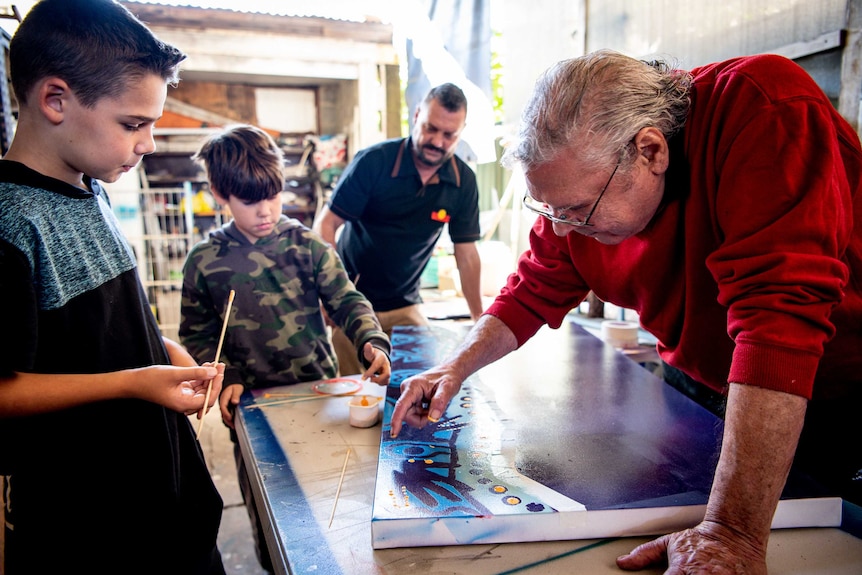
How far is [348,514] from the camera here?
3.20 feet

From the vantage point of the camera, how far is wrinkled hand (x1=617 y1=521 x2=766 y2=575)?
2.44 feet

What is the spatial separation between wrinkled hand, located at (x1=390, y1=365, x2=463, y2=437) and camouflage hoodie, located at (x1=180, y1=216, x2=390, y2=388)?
442 mm

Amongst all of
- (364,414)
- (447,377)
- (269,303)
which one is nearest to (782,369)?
(447,377)

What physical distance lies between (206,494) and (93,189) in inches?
26.6

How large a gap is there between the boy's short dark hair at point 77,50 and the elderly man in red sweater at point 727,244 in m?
0.72

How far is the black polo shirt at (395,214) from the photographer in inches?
102

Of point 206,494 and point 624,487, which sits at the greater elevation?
point 624,487

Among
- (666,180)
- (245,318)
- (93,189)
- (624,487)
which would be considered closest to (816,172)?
(666,180)

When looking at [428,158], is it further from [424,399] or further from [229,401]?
[424,399]

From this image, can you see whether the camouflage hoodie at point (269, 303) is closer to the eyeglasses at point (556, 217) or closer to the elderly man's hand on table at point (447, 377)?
the elderly man's hand on table at point (447, 377)

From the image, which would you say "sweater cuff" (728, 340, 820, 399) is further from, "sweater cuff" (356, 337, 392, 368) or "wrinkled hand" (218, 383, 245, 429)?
"wrinkled hand" (218, 383, 245, 429)

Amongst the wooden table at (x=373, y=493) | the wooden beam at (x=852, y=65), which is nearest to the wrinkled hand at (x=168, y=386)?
the wooden table at (x=373, y=493)

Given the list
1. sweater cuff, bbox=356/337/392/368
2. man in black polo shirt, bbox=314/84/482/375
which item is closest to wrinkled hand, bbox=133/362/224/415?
sweater cuff, bbox=356/337/392/368

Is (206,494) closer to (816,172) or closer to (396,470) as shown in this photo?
(396,470)
